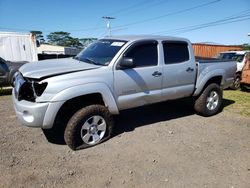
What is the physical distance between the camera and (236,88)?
1124 centimetres

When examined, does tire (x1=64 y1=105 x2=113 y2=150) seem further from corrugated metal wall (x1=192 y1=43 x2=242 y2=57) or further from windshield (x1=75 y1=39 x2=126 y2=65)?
corrugated metal wall (x1=192 y1=43 x2=242 y2=57)

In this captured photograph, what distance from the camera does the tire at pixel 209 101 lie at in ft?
20.4

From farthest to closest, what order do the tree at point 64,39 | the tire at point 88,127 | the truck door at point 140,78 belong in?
the tree at point 64,39
the truck door at point 140,78
the tire at point 88,127

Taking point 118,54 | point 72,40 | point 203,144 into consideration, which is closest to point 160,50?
point 118,54

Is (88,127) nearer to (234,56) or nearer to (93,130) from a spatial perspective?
(93,130)

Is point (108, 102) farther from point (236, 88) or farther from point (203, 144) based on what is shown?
point (236, 88)

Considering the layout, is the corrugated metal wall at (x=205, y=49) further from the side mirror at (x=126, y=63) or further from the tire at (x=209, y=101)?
the side mirror at (x=126, y=63)

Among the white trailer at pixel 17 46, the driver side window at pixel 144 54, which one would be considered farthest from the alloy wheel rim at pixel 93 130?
the white trailer at pixel 17 46

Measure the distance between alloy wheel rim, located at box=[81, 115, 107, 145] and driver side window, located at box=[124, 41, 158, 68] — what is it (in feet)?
4.25

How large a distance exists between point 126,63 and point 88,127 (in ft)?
4.32

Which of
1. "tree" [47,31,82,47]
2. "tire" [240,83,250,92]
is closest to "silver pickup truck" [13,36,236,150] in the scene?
"tire" [240,83,250,92]

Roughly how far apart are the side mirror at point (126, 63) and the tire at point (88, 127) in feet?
2.74

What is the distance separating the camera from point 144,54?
499cm

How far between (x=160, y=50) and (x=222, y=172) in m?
2.63
